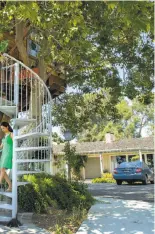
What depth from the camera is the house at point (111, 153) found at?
24.1m

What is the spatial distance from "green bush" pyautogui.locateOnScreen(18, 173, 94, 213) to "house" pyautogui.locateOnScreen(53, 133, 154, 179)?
647 inches

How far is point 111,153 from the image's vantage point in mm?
25344

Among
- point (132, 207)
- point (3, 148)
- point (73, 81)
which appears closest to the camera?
point (3, 148)

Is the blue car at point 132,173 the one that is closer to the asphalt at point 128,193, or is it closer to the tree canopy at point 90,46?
the asphalt at point 128,193

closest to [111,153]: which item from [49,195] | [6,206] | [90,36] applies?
[90,36]

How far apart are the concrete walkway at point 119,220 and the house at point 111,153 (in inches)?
668

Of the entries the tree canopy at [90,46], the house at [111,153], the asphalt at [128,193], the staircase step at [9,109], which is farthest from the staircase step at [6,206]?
the house at [111,153]

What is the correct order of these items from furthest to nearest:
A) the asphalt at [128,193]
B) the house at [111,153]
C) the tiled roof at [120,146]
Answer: the house at [111,153] < the tiled roof at [120,146] < the asphalt at [128,193]

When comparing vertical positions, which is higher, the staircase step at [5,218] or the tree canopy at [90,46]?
the tree canopy at [90,46]

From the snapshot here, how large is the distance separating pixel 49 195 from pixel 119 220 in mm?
1868

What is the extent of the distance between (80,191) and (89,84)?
6.30 m

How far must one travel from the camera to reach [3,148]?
569 centimetres

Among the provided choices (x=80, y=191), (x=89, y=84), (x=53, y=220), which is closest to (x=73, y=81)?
(x=89, y=84)

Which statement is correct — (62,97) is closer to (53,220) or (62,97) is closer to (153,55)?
(153,55)
